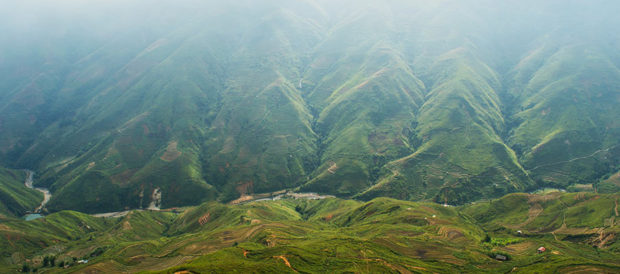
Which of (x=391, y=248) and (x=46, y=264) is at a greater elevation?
(x=391, y=248)

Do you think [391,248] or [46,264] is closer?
[391,248]

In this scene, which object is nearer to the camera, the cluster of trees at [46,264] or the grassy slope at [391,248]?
the grassy slope at [391,248]

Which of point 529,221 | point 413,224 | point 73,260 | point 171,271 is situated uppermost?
point 171,271

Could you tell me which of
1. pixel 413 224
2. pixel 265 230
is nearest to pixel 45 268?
pixel 265 230

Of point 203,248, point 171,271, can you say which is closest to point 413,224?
point 203,248

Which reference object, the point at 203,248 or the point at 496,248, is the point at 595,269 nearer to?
the point at 496,248

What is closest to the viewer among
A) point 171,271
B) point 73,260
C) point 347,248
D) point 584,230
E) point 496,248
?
point 171,271

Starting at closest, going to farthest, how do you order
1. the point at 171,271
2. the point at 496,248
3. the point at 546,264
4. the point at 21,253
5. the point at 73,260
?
the point at 171,271
the point at 546,264
the point at 496,248
the point at 73,260
the point at 21,253

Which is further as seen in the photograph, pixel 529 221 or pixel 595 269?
pixel 529 221

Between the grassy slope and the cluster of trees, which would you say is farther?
the cluster of trees

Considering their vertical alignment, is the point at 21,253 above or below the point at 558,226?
above
